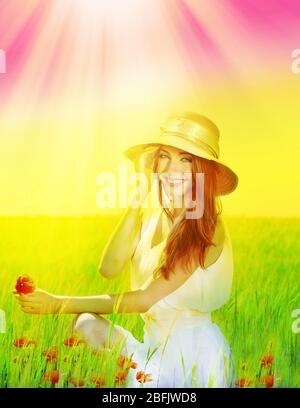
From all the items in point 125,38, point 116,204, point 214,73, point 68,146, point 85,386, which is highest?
point 125,38

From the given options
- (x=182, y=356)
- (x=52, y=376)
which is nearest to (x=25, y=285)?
(x=52, y=376)

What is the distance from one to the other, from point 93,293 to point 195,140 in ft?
3.04

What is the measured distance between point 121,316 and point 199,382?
0.52 meters

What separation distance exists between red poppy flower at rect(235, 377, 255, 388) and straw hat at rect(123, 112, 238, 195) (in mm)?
950

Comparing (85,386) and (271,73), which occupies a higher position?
(271,73)

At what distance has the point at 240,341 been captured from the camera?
2.84 metres

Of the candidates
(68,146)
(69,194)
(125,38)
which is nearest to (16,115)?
(68,146)

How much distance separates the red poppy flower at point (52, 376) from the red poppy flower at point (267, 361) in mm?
1039

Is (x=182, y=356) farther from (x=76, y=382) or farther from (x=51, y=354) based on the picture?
(x=51, y=354)

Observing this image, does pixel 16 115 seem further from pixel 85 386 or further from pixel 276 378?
pixel 276 378

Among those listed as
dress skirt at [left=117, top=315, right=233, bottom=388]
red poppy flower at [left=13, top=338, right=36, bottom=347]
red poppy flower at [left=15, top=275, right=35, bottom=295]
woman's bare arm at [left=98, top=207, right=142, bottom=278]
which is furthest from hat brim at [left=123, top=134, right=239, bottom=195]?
red poppy flower at [left=13, top=338, right=36, bottom=347]

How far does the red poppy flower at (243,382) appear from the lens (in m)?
2.84

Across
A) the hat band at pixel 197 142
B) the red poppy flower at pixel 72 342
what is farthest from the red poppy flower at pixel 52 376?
the hat band at pixel 197 142

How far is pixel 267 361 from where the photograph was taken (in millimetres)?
2838
